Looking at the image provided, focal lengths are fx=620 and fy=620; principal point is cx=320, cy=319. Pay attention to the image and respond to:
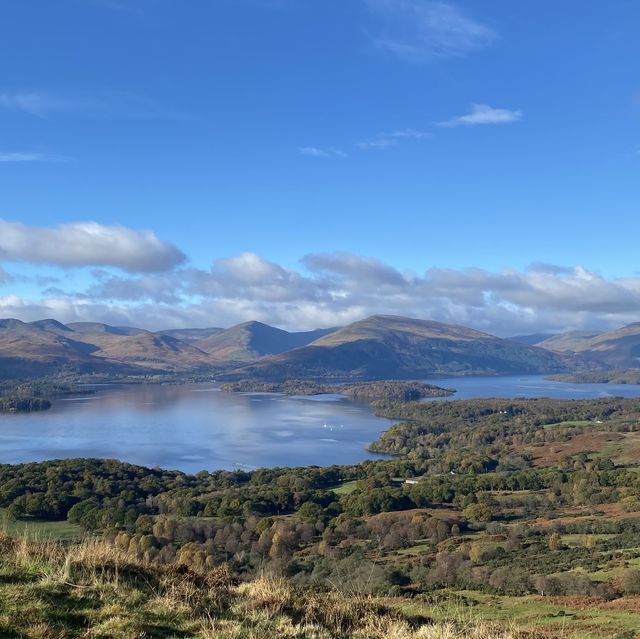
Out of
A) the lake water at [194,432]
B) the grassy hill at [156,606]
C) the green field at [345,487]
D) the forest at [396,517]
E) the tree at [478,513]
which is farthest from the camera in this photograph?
the lake water at [194,432]

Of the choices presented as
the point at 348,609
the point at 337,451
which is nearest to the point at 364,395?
the point at 337,451

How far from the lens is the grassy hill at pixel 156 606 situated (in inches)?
222

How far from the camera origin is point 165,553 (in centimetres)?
2947

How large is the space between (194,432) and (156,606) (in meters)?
106

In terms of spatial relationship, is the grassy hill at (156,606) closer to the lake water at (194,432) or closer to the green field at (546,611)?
the green field at (546,611)

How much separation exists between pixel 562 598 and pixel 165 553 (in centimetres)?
1760

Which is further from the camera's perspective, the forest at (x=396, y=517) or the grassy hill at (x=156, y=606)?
the forest at (x=396, y=517)

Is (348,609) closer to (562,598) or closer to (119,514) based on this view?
(562,598)

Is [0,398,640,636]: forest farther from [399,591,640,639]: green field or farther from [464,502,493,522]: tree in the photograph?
[399,591,640,639]: green field

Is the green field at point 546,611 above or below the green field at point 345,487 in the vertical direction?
above

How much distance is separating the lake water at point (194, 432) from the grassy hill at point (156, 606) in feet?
225

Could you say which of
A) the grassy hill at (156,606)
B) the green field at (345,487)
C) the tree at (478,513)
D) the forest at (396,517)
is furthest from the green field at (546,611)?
the green field at (345,487)

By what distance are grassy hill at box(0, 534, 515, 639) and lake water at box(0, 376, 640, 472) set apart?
68469 millimetres

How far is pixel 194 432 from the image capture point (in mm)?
108500
